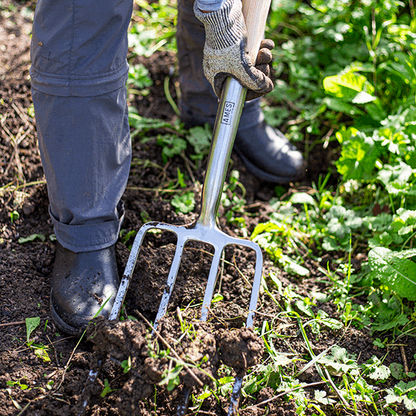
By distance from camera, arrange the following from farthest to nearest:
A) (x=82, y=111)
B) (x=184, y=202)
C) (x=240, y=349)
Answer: (x=184, y=202)
(x=82, y=111)
(x=240, y=349)

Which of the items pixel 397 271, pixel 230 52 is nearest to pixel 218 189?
pixel 230 52

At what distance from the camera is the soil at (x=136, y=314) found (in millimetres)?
1146

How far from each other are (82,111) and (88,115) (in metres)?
0.02

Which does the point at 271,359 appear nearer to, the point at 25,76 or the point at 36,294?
the point at 36,294

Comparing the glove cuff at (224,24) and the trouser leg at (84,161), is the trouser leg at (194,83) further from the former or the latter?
the trouser leg at (84,161)

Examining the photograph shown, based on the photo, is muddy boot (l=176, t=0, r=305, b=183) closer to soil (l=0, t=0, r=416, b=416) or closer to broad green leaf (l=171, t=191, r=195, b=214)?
soil (l=0, t=0, r=416, b=416)

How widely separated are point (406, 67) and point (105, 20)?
5.47ft

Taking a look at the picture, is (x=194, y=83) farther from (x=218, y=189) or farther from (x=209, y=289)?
(x=209, y=289)

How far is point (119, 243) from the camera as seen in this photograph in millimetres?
1573

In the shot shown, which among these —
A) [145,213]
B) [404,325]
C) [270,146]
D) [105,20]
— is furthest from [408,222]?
[105,20]

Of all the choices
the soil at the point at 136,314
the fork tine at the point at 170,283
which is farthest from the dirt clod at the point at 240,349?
the fork tine at the point at 170,283

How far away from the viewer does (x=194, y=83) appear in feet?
6.59

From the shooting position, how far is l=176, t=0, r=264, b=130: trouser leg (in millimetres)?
1850

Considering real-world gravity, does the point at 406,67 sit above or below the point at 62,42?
below
